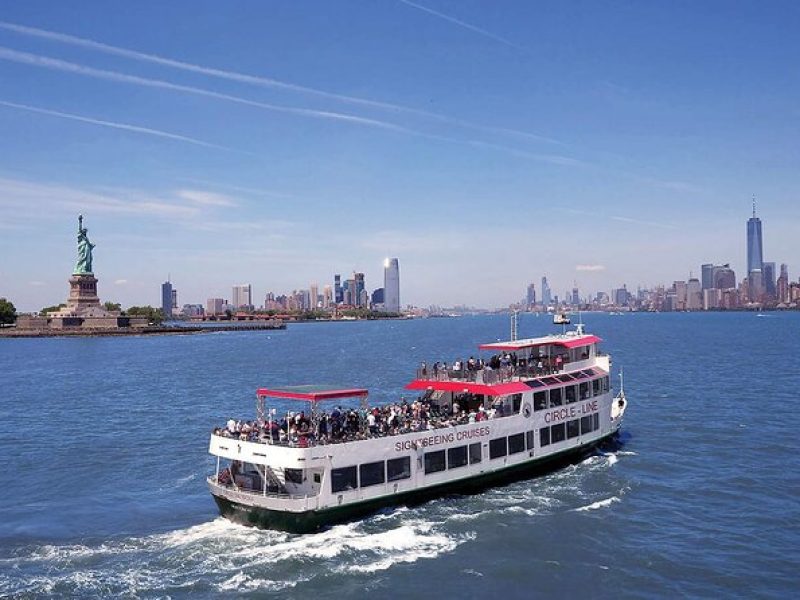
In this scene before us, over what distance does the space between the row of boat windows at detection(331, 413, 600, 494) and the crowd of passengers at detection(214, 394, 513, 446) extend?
1.24m

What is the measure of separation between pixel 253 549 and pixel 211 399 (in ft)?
139

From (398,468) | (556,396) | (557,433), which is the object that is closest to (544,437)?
(557,433)

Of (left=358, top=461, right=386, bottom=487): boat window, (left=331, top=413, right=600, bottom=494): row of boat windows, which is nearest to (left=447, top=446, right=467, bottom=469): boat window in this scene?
(left=331, top=413, right=600, bottom=494): row of boat windows

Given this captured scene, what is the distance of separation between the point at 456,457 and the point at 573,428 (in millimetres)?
9933

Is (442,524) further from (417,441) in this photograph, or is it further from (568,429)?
(568,429)

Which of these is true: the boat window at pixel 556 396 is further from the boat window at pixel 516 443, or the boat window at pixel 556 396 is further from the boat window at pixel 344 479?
the boat window at pixel 344 479

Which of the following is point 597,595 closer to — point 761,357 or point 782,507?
point 782,507

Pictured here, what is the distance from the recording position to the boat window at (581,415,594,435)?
42119 mm

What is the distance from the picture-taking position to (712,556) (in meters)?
27.7

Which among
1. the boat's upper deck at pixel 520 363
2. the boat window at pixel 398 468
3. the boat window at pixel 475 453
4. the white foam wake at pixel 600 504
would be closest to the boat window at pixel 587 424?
the boat's upper deck at pixel 520 363

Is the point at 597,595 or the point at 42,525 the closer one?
the point at 597,595

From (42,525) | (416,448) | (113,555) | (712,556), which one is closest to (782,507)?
(712,556)

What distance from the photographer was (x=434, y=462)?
110 ft

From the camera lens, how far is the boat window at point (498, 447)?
1417 inches
